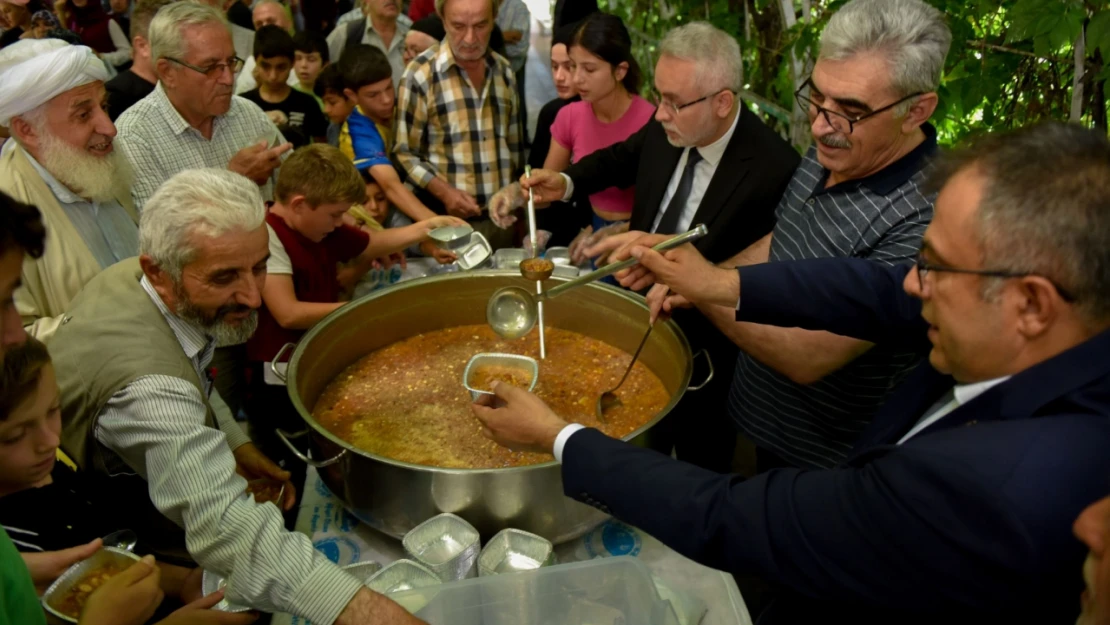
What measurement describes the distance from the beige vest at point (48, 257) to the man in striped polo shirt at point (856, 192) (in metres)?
1.74

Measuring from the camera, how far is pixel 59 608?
1.25 m

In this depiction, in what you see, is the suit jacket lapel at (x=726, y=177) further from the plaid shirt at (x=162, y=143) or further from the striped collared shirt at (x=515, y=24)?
the striped collared shirt at (x=515, y=24)

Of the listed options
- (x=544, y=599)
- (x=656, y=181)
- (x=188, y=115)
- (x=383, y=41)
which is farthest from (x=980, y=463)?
(x=383, y=41)

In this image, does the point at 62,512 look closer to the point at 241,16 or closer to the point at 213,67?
the point at 213,67

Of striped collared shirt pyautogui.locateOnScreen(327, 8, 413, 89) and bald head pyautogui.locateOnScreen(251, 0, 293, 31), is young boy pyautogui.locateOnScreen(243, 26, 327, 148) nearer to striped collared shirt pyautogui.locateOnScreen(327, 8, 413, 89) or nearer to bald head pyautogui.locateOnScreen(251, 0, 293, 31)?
striped collared shirt pyautogui.locateOnScreen(327, 8, 413, 89)

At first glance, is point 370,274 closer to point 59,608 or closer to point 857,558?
point 59,608

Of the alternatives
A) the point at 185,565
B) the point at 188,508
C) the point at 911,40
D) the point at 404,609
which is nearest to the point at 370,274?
the point at 185,565

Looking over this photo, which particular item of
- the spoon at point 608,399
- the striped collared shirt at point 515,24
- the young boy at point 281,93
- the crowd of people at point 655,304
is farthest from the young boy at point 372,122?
the spoon at point 608,399

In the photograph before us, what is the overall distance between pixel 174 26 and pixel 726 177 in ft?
6.98

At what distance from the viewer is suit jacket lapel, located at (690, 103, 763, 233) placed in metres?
Result: 2.49

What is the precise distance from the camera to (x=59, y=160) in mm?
2158

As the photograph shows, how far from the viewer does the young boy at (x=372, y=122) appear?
138 inches

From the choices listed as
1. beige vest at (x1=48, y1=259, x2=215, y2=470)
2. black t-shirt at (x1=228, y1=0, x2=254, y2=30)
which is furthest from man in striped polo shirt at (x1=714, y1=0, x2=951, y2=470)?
black t-shirt at (x1=228, y1=0, x2=254, y2=30)

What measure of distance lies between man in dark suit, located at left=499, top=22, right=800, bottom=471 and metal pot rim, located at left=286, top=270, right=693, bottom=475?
1.48 feet
